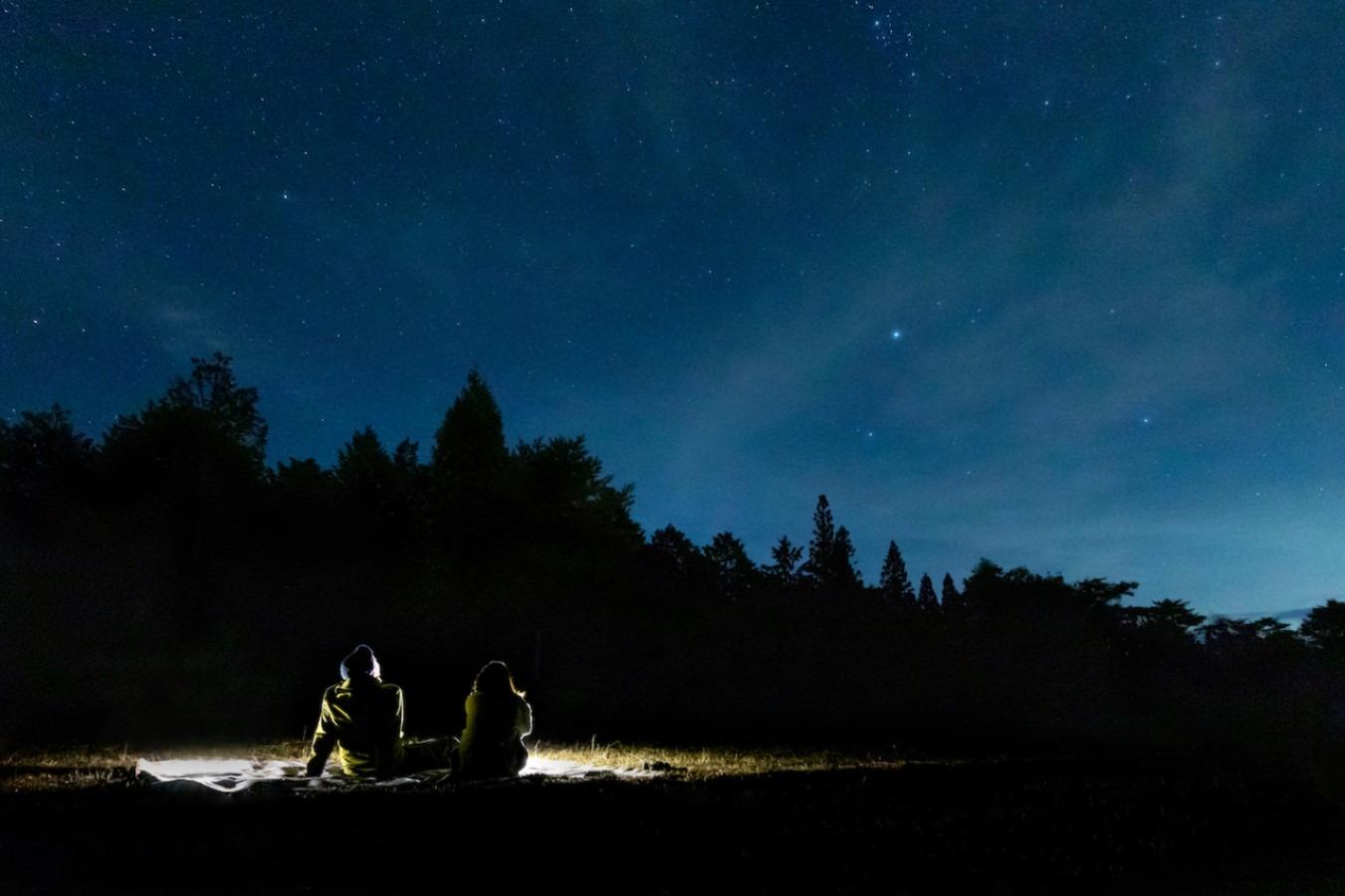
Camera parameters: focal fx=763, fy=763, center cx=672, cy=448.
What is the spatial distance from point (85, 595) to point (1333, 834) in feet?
115

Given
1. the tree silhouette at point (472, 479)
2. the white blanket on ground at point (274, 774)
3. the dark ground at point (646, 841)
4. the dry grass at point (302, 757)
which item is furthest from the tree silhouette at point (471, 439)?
the dark ground at point (646, 841)

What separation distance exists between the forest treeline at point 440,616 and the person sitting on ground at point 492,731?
11270mm

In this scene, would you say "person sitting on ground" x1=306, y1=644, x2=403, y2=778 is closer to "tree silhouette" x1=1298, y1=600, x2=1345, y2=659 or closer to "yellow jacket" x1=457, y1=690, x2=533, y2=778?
"yellow jacket" x1=457, y1=690, x2=533, y2=778

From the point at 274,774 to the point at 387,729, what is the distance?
228 cm

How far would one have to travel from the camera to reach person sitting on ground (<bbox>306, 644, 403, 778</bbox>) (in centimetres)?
1096

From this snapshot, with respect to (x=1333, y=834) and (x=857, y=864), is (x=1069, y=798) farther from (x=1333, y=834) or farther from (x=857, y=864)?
(x=857, y=864)

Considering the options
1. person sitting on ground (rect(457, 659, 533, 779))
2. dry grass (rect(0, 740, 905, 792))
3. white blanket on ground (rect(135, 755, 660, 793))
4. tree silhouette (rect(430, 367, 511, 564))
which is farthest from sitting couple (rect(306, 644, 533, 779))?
tree silhouette (rect(430, 367, 511, 564))

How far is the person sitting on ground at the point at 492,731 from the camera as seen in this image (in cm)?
1109

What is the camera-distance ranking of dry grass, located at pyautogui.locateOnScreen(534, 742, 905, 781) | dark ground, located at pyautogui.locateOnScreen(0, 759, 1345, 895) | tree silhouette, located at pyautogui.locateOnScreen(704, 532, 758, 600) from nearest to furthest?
1. dark ground, located at pyautogui.locateOnScreen(0, 759, 1345, 895)
2. dry grass, located at pyautogui.locateOnScreen(534, 742, 905, 781)
3. tree silhouette, located at pyautogui.locateOnScreen(704, 532, 758, 600)

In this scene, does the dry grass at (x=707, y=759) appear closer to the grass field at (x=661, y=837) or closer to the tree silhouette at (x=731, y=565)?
the grass field at (x=661, y=837)

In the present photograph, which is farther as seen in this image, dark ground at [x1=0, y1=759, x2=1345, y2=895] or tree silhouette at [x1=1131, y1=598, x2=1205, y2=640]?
tree silhouette at [x1=1131, y1=598, x2=1205, y2=640]

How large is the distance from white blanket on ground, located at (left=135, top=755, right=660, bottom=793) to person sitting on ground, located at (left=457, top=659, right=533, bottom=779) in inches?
15.2

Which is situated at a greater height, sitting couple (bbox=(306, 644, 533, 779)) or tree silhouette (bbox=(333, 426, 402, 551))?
tree silhouette (bbox=(333, 426, 402, 551))

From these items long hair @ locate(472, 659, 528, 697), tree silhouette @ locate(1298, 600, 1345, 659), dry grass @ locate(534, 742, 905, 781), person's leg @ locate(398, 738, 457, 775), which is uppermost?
tree silhouette @ locate(1298, 600, 1345, 659)
